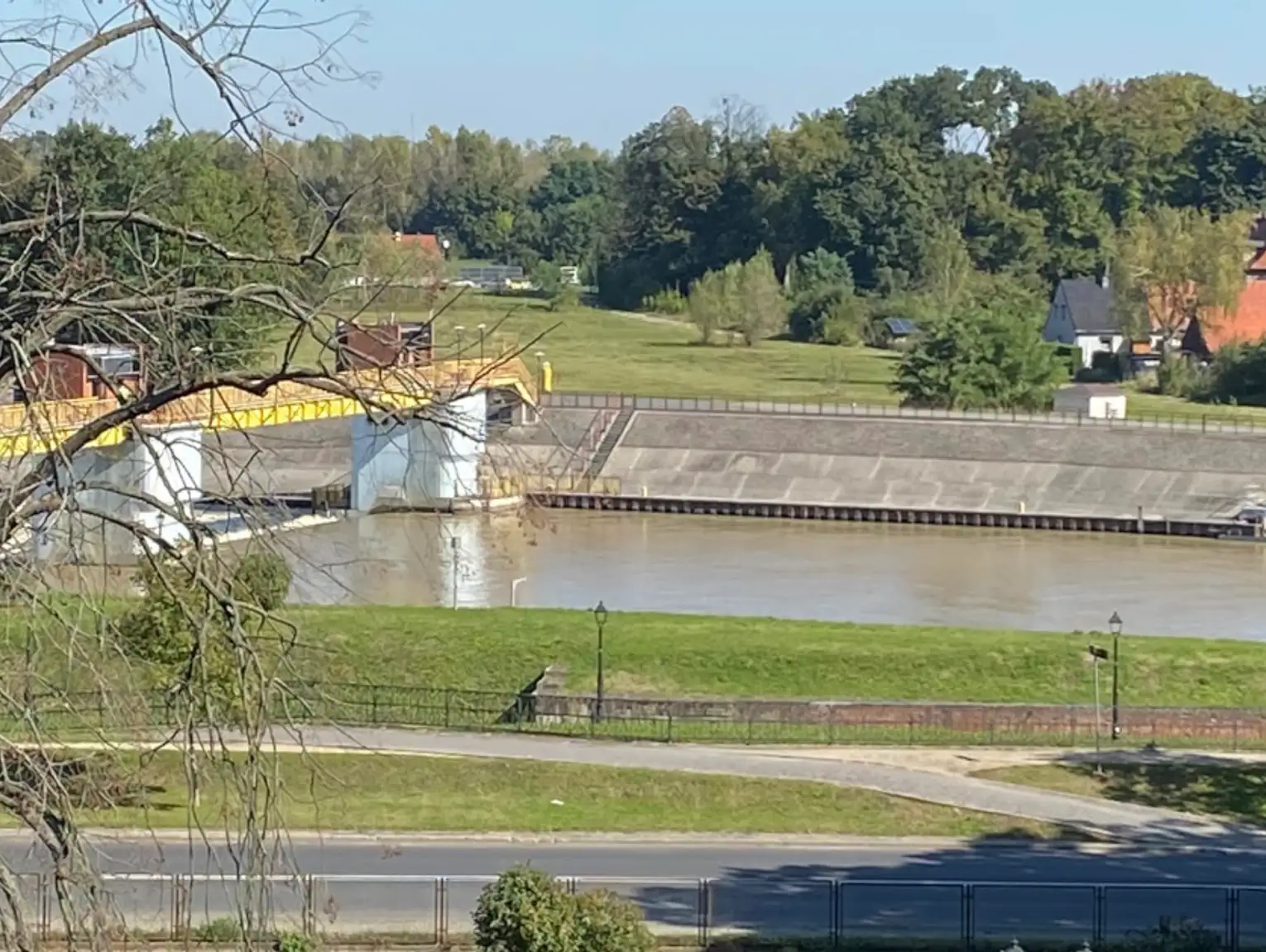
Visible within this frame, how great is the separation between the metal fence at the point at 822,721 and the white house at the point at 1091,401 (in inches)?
1497

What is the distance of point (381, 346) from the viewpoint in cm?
441

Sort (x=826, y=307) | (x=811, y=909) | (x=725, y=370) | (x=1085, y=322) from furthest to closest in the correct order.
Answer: (x=826, y=307)
(x=1085, y=322)
(x=725, y=370)
(x=811, y=909)

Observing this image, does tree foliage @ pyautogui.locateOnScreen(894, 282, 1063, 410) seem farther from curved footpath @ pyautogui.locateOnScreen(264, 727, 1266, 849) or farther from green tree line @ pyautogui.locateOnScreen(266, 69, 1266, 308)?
curved footpath @ pyautogui.locateOnScreen(264, 727, 1266, 849)

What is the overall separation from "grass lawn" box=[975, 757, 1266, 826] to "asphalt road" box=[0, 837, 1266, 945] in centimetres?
197

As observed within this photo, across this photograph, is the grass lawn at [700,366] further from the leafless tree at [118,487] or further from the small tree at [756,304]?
the leafless tree at [118,487]

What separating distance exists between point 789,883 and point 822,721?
8159 mm

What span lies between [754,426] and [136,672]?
54562mm

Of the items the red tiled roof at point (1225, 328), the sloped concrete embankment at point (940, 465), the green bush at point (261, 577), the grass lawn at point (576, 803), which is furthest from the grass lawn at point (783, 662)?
the red tiled roof at point (1225, 328)

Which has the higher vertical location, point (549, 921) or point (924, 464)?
point (924, 464)

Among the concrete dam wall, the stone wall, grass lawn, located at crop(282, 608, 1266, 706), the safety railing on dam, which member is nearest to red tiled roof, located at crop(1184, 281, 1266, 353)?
the concrete dam wall

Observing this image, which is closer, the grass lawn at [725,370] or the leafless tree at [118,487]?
the leafless tree at [118,487]

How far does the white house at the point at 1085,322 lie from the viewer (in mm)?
79500

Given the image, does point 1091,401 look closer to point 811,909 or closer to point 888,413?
point 888,413

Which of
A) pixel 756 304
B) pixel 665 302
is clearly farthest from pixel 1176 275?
pixel 665 302
